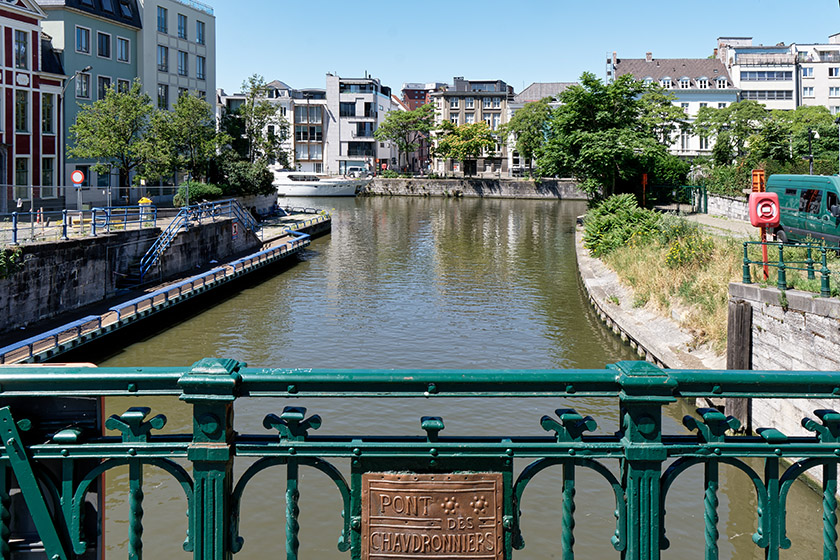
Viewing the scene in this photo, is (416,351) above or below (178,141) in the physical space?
below

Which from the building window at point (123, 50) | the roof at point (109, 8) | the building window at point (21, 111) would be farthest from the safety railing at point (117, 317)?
the building window at point (123, 50)

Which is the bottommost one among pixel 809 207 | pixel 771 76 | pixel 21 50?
pixel 809 207

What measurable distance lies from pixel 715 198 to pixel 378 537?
170 feet

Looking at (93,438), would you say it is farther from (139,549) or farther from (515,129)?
(515,129)

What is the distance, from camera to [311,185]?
318 feet

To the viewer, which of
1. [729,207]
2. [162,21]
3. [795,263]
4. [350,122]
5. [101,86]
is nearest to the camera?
[795,263]

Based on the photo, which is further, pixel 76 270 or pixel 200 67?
pixel 200 67

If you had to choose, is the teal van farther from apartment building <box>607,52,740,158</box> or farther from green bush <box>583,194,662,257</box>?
apartment building <box>607,52,740,158</box>

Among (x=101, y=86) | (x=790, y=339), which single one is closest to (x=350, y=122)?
(x=101, y=86)

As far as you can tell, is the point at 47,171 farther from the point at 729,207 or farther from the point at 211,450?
the point at 211,450

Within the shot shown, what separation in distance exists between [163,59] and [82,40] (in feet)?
24.5

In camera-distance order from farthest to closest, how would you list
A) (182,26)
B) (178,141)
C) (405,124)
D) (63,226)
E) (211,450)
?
(405,124) → (182,26) → (178,141) → (63,226) → (211,450)

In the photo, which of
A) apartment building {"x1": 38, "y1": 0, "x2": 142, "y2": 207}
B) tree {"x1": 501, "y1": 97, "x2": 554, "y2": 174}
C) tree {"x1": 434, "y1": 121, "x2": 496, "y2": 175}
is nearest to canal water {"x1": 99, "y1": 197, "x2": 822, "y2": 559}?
apartment building {"x1": 38, "y1": 0, "x2": 142, "y2": 207}

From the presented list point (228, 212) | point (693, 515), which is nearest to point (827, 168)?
point (228, 212)
